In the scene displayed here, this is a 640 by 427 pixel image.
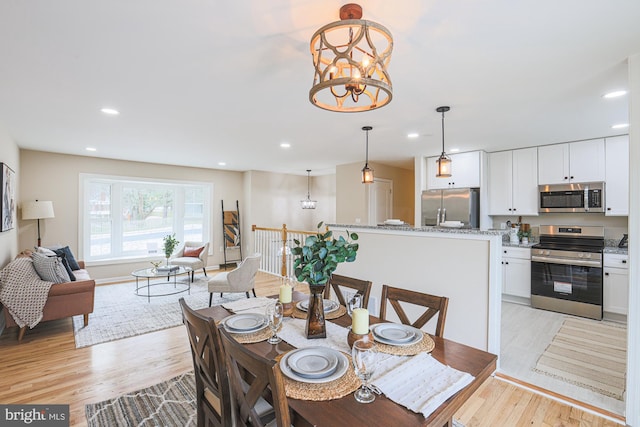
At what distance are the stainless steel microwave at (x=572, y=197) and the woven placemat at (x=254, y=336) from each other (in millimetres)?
4771

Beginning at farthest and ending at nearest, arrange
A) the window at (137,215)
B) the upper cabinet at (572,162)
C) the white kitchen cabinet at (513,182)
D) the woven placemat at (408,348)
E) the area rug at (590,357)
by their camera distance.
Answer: the window at (137,215)
the white kitchen cabinet at (513,182)
the upper cabinet at (572,162)
the area rug at (590,357)
the woven placemat at (408,348)

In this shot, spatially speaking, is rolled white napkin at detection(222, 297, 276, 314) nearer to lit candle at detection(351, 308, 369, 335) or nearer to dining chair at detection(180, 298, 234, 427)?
dining chair at detection(180, 298, 234, 427)

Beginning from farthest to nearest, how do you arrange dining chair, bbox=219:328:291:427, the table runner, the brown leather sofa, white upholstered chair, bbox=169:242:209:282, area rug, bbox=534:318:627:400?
white upholstered chair, bbox=169:242:209:282, the brown leather sofa, area rug, bbox=534:318:627:400, the table runner, dining chair, bbox=219:328:291:427

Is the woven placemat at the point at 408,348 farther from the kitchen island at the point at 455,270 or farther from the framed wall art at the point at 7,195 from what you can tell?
the framed wall art at the point at 7,195

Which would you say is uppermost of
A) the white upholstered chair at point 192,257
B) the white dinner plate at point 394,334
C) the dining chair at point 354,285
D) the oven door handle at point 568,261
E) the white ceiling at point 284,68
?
the white ceiling at point 284,68

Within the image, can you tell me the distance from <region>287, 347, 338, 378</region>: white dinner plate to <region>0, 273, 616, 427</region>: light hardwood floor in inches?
55.9

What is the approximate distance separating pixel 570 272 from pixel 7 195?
746 cm

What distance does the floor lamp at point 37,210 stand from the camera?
470 centimetres

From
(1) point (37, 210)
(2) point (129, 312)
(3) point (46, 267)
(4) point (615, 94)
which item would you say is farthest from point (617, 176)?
(1) point (37, 210)

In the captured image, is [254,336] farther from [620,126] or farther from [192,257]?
[192,257]

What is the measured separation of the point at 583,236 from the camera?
448cm

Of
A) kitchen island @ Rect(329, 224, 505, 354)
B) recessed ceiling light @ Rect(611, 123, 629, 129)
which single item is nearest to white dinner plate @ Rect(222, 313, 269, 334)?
kitchen island @ Rect(329, 224, 505, 354)

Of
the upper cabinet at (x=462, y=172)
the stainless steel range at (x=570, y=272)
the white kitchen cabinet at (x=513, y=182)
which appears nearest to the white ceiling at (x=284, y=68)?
the white kitchen cabinet at (x=513, y=182)

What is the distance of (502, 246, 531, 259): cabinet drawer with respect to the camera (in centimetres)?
451
